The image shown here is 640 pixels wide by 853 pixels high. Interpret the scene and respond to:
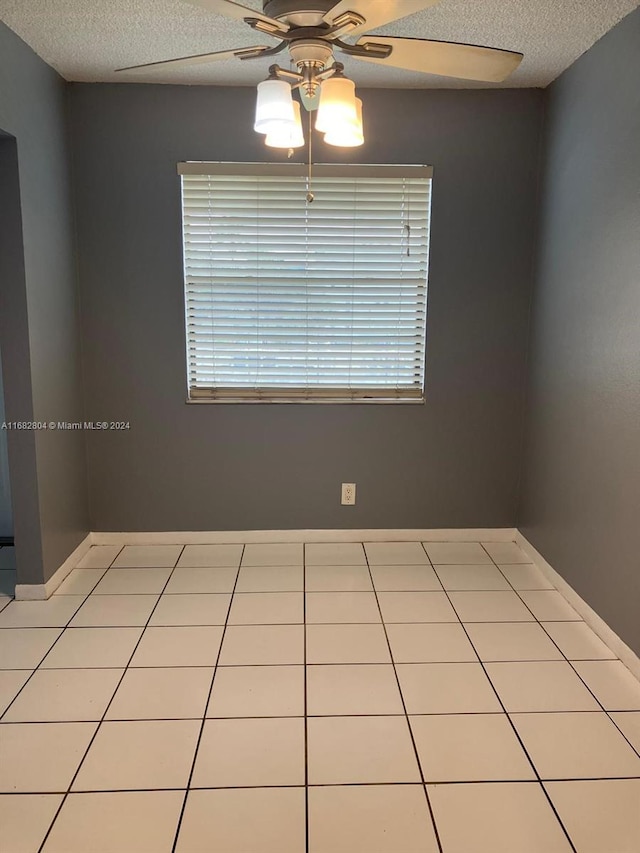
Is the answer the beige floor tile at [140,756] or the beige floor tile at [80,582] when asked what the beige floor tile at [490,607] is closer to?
the beige floor tile at [140,756]

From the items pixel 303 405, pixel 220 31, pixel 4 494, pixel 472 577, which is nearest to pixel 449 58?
pixel 220 31

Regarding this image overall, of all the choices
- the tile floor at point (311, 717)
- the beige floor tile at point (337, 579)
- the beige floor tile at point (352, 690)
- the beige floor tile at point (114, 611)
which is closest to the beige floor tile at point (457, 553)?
the tile floor at point (311, 717)

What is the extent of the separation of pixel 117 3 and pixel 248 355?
1.59m

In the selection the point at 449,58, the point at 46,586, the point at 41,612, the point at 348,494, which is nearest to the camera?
the point at 449,58

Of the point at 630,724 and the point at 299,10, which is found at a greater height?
the point at 299,10

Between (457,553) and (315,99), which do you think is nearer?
(315,99)

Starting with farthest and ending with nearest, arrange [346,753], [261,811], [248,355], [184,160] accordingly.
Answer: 1. [248,355]
2. [184,160]
3. [346,753]
4. [261,811]

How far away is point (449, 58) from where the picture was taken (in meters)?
1.70

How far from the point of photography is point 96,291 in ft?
10.4

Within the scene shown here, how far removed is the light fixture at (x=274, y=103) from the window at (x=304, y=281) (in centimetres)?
141

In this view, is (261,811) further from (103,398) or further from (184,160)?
(184,160)

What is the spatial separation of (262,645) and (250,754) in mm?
592

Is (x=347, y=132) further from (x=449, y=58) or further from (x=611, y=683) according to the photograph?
(x=611, y=683)

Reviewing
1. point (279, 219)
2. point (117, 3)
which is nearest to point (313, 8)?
point (117, 3)
